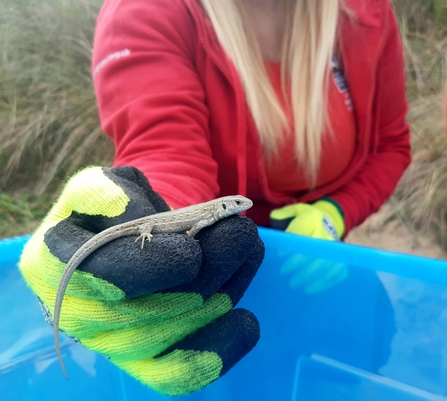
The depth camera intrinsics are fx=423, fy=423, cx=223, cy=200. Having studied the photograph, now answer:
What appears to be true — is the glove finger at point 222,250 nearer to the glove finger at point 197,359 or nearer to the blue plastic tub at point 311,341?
the glove finger at point 197,359

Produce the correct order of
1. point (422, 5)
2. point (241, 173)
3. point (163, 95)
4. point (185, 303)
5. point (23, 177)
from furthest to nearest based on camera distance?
point (422, 5) → point (23, 177) → point (241, 173) → point (163, 95) → point (185, 303)

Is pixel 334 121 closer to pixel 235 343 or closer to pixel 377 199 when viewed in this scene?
pixel 377 199

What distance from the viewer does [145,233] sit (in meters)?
0.65

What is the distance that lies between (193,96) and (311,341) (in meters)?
0.71

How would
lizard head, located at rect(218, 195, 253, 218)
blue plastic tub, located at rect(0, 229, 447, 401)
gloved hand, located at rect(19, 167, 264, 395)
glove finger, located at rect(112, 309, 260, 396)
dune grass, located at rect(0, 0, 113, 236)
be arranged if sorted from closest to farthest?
gloved hand, located at rect(19, 167, 264, 395)
glove finger, located at rect(112, 309, 260, 396)
lizard head, located at rect(218, 195, 253, 218)
blue plastic tub, located at rect(0, 229, 447, 401)
dune grass, located at rect(0, 0, 113, 236)

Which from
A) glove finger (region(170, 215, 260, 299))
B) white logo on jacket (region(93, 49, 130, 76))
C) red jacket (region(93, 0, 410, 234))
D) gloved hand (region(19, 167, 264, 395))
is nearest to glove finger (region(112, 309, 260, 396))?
gloved hand (region(19, 167, 264, 395))

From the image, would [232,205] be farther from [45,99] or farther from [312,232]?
[45,99]

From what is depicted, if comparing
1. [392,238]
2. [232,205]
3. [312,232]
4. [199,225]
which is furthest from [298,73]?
[392,238]

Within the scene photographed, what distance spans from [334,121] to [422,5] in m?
2.19

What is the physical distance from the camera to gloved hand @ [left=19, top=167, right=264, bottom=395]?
0.58 meters

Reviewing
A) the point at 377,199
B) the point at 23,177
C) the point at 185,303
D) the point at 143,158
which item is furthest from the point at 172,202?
the point at 23,177

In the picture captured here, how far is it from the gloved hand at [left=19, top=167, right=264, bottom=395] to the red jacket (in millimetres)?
235

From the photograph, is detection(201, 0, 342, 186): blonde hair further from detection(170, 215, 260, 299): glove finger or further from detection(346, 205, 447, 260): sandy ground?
detection(346, 205, 447, 260): sandy ground

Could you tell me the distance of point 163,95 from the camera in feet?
3.38
